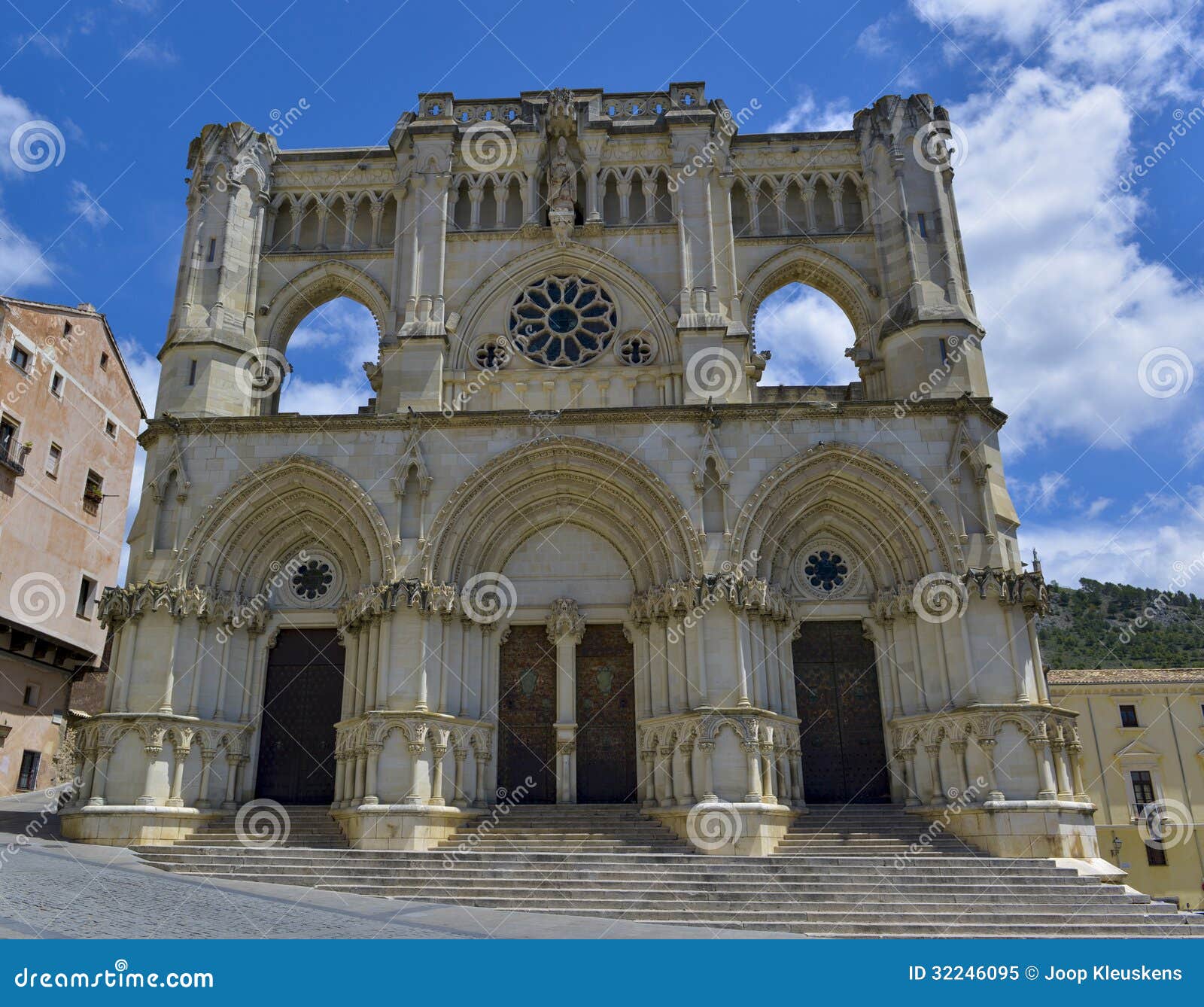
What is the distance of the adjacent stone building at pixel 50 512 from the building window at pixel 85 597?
50 millimetres

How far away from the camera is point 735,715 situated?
1608cm

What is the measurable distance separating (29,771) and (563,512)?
1927 centimetres

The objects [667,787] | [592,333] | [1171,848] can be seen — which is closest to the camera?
[667,787]

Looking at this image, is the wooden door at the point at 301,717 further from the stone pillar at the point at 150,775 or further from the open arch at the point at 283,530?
the stone pillar at the point at 150,775

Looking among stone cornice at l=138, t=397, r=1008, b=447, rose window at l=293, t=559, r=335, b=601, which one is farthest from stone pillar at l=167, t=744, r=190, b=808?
stone cornice at l=138, t=397, r=1008, b=447

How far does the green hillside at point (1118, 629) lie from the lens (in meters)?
57.6

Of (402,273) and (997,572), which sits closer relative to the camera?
(997,572)

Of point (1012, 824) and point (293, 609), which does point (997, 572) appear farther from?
point (293, 609)

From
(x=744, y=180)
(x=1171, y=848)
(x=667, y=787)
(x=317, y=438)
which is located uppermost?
(x=744, y=180)

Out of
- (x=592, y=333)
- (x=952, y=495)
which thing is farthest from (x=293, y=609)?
(x=952, y=495)

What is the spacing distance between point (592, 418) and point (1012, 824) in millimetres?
10253

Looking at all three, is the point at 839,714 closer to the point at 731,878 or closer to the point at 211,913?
the point at 731,878

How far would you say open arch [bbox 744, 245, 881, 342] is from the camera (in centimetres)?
2112

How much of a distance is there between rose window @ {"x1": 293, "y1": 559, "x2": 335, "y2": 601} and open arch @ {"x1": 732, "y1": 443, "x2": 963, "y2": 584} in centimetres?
841
